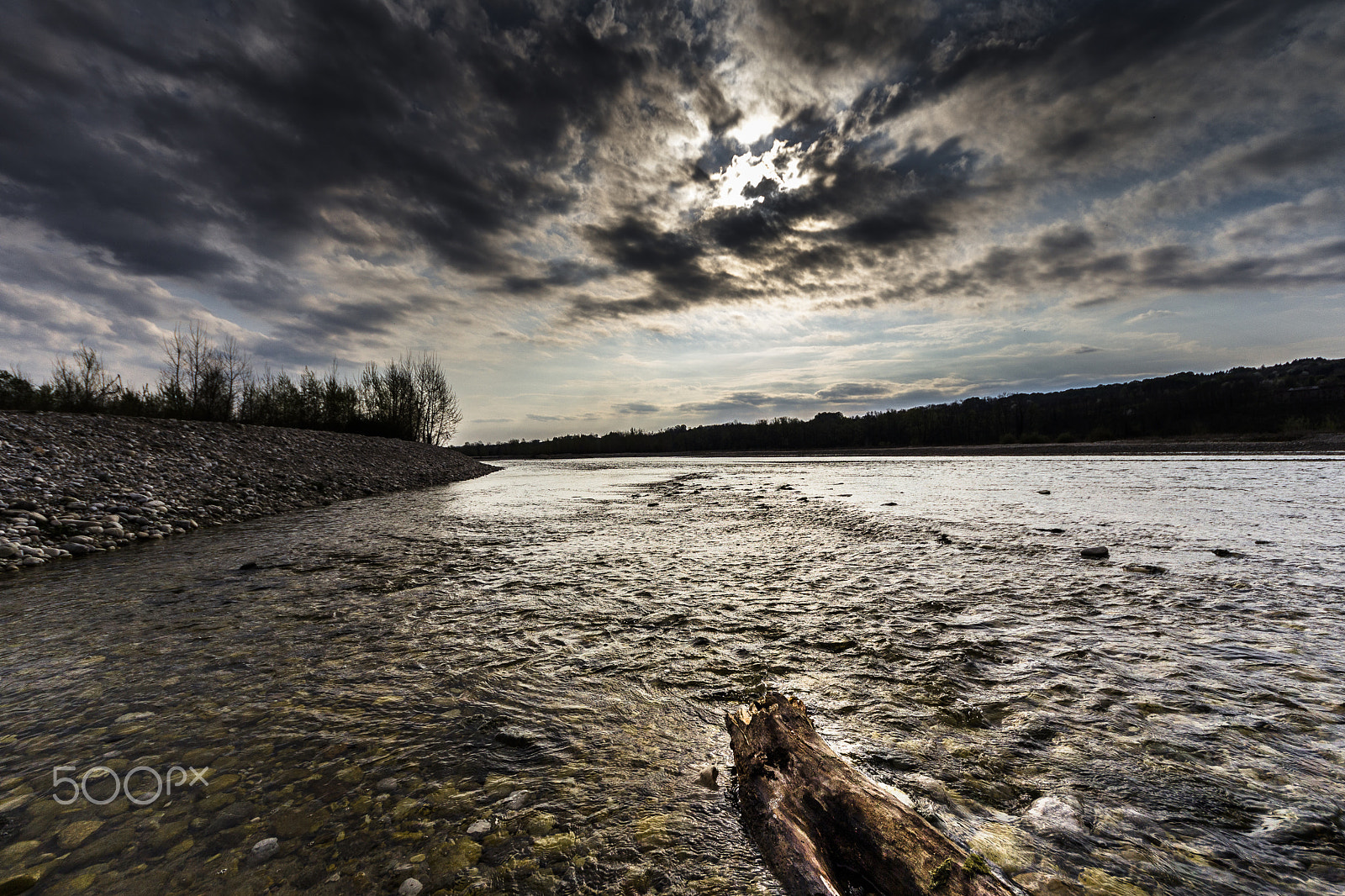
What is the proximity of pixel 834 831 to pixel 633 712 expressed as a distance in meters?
1.45

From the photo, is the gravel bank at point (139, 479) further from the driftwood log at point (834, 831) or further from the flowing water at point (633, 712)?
the driftwood log at point (834, 831)

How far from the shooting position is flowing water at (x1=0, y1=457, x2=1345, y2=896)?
1831 millimetres

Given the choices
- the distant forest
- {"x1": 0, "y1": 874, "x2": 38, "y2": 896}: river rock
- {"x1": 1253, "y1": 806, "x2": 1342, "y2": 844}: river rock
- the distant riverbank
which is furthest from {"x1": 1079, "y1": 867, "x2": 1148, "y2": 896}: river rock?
the distant forest

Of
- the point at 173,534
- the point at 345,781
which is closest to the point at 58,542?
the point at 173,534

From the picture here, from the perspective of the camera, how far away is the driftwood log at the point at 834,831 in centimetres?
156

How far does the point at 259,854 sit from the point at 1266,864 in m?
3.92

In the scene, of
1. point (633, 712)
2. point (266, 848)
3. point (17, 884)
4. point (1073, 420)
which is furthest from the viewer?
point (1073, 420)

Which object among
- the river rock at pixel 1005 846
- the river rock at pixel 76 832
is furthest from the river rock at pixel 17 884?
the river rock at pixel 1005 846

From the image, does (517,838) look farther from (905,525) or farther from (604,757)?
(905,525)

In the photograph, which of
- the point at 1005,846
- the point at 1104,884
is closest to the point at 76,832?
the point at 1005,846

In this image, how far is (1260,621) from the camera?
420 cm
